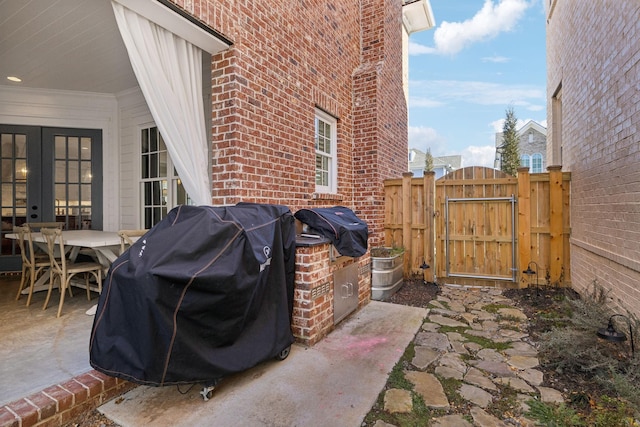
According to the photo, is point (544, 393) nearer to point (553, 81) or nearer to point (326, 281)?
point (326, 281)

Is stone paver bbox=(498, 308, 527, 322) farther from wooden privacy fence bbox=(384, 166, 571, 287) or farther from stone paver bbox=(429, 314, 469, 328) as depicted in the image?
wooden privacy fence bbox=(384, 166, 571, 287)

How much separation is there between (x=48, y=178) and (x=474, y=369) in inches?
274

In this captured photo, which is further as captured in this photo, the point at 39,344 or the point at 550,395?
the point at 39,344

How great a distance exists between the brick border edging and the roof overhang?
1019 centimetres

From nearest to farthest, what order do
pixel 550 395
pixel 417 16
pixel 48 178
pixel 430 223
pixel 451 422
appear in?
1. pixel 451 422
2. pixel 550 395
3. pixel 48 178
4. pixel 430 223
5. pixel 417 16

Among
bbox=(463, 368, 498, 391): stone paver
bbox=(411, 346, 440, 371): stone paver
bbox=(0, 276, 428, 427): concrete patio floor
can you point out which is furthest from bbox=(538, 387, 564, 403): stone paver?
bbox=(0, 276, 428, 427): concrete patio floor

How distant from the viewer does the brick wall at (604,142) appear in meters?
3.04

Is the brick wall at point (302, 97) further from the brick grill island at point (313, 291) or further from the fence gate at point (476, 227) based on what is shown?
the fence gate at point (476, 227)

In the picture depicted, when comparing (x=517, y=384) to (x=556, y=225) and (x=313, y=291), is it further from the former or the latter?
(x=556, y=225)

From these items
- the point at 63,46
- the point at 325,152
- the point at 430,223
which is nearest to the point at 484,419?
the point at 430,223

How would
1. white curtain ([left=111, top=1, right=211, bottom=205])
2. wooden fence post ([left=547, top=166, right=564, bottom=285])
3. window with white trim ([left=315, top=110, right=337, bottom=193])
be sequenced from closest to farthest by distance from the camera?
white curtain ([left=111, top=1, right=211, bottom=205]), wooden fence post ([left=547, top=166, right=564, bottom=285]), window with white trim ([left=315, top=110, right=337, bottom=193])

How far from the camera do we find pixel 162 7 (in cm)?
267

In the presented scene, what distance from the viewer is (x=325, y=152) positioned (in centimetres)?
542

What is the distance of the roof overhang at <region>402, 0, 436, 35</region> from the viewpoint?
8.77 m
